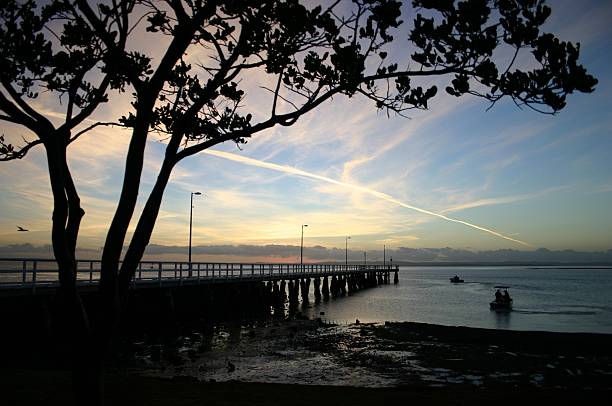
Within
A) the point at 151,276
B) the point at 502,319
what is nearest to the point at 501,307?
the point at 502,319

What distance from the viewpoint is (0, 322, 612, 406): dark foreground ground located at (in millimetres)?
9555

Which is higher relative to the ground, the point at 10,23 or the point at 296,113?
the point at 10,23

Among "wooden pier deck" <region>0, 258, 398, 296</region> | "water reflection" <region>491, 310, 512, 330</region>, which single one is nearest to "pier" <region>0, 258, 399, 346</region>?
"wooden pier deck" <region>0, 258, 398, 296</region>

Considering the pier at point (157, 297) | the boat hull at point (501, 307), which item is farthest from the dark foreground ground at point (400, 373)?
the boat hull at point (501, 307)

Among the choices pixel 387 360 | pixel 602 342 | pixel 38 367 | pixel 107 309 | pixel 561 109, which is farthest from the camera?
pixel 602 342

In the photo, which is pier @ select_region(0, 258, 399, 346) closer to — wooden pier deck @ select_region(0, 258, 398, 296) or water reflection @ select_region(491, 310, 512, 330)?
wooden pier deck @ select_region(0, 258, 398, 296)

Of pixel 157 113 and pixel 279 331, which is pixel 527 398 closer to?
pixel 157 113

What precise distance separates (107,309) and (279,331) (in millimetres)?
20571

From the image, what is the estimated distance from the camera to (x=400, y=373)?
15.9m

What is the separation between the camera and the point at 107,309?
19.5 feet

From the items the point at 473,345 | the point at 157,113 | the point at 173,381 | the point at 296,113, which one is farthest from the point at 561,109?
the point at 473,345

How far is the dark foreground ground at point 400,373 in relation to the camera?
9.55 m

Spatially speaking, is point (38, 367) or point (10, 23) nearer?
point (10, 23)

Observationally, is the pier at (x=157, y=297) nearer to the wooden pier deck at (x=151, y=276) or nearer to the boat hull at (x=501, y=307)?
the wooden pier deck at (x=151, y=276)
